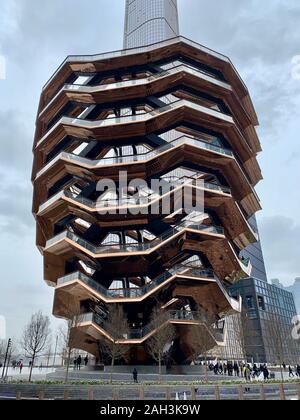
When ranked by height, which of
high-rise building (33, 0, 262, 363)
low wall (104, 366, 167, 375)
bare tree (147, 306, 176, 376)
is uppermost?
high-rise building (33, 0, 262, 363)

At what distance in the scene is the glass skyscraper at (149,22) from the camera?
76.0 m

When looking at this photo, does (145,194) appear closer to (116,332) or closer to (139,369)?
(116,332)

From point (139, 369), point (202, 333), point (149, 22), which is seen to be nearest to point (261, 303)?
point (202, 333)

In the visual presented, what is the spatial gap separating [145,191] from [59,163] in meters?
9.29

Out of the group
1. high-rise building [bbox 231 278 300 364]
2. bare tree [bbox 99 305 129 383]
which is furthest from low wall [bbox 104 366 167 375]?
high-rise building [bbox 231 278 300 364]

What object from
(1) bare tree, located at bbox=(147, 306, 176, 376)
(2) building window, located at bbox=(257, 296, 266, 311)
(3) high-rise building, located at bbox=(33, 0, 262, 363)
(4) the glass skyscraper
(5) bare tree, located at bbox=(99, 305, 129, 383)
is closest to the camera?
(1) bare tree, located at bbox=(147, 306, 176, 376)

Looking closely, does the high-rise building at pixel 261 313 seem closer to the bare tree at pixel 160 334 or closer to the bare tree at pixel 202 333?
the bare tree at pixel 202 333

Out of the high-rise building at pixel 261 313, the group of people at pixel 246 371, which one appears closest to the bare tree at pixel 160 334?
the group of people at pixel 246 371

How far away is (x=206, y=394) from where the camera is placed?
17750 mm

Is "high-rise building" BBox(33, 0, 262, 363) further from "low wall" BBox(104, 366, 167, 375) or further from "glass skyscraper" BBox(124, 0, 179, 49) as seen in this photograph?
"glass skyscraper" BBox(124, 0, 179, 49)

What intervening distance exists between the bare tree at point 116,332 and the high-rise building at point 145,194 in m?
0.21

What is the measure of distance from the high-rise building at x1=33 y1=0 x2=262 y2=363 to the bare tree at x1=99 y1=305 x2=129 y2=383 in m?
0.21

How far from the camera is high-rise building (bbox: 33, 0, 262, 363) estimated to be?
31453 millimetres

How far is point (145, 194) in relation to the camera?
34.2 m
